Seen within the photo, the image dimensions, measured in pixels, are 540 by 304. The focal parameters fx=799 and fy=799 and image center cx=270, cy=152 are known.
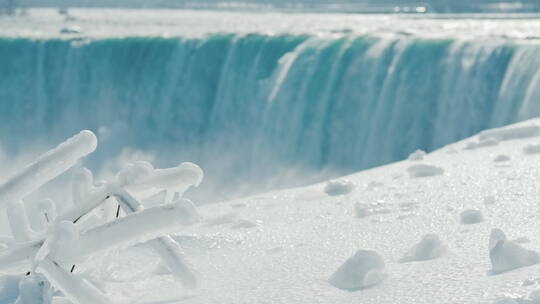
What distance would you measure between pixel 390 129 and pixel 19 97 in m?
8.15

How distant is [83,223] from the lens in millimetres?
2344

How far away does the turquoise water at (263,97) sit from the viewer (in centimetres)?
1174

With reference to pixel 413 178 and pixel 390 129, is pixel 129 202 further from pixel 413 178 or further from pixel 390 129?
pixel 390 129

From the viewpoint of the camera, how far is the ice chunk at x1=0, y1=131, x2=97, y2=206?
2127mm

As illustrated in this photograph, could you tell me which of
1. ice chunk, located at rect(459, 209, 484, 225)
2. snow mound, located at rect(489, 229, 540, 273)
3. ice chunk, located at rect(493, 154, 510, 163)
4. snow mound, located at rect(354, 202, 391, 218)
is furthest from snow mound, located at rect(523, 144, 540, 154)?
snow mound, located at rect(489, 229, 540, 273)

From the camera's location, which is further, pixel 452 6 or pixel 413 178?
pixel 452 6

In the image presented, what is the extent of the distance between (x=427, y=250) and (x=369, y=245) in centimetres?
31

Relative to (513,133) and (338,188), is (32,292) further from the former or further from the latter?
(513,133)

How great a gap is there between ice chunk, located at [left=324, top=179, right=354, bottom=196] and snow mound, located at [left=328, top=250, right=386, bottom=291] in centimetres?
153

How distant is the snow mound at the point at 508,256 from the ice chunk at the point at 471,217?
66 centimetres

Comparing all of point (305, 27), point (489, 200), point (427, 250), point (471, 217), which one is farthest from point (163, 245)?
point (305, 27)

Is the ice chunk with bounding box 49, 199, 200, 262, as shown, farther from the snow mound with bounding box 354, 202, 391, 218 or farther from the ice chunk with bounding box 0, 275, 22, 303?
the snow mound with bounding box 354, 202, 391, 218

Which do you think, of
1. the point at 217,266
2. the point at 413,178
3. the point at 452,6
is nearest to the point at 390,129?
the point at 413,178

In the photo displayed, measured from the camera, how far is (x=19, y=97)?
53.5 feet
